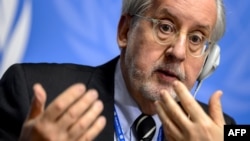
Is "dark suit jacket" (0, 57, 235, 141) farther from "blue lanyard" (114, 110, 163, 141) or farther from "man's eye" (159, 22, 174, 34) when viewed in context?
"man's eye" (159, 22, 174, 34)

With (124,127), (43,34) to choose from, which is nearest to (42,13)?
(43,34)

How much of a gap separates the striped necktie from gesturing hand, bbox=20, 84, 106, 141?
45cm

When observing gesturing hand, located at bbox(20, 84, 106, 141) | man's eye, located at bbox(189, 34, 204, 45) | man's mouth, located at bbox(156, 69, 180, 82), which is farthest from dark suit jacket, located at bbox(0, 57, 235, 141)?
gesturing hand, located at bbox(20, 84, 106, 141)

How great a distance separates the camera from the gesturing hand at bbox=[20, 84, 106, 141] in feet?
2.69

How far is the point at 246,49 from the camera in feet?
6.23

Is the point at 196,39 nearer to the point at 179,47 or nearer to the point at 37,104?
the point at 179,47

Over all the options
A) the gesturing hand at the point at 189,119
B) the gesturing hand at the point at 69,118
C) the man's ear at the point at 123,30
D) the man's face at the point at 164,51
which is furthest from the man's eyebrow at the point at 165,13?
the gesturing hand at the point at 69,118

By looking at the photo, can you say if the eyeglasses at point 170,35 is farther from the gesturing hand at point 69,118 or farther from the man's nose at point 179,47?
the gesturing hand at point 69,118

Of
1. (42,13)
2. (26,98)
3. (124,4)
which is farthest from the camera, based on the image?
(42,13)

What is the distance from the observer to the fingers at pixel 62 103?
81 cm

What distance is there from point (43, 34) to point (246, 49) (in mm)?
847

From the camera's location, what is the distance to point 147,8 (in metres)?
1.36

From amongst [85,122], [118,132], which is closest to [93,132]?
[85,122]

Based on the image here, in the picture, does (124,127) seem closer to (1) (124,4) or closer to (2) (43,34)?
(1) (124,4)
